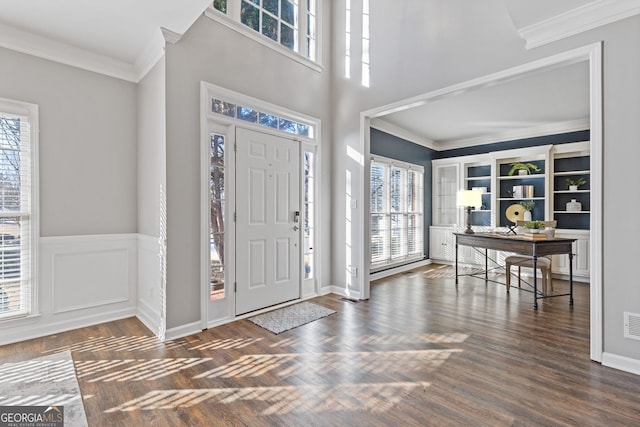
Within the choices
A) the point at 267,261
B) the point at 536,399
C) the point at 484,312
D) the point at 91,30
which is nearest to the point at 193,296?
the point at 267,261

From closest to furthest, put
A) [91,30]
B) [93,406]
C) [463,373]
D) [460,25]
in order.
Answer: [93,406]
[463,373]
[91,30]
[460,25]

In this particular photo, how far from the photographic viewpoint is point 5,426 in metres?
1.75

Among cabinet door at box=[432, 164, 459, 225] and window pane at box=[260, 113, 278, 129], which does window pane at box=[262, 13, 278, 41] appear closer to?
window pane at box=[260, 113, 278, 129]

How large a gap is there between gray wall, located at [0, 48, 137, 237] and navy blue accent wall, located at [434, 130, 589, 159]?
615 cm

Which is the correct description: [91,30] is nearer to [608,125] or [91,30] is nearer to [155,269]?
[155,269]

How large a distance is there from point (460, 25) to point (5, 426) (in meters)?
4.74

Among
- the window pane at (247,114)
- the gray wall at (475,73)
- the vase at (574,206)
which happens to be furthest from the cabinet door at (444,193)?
the window pane at (247,114)

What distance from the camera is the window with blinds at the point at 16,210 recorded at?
2.75 metres

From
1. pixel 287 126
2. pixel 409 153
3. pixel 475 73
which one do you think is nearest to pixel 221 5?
pixel 287 126

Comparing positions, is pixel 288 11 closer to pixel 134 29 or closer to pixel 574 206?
pixel 134 29

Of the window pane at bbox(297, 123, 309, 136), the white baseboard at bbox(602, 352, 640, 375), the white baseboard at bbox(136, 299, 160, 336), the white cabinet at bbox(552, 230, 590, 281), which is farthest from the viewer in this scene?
the white cabinet at bbox(552, 230, 590, 281)

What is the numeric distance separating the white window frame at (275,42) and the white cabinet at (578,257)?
4999 mm

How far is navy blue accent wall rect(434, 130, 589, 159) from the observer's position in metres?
5.45

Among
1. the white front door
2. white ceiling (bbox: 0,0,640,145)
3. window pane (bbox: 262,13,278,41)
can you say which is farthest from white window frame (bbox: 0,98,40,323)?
window pane (bbox: 262,13,278,41)
